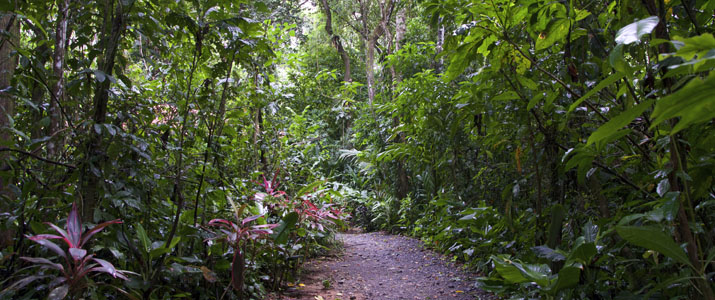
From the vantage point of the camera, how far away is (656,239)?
0.86 m

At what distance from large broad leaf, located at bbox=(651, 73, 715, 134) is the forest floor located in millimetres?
2282

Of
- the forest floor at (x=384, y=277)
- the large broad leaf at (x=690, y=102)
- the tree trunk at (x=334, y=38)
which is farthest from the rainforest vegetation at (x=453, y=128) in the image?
the tree trunk at (x=334, y=38)

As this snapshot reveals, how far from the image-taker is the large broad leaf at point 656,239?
2.80 ft

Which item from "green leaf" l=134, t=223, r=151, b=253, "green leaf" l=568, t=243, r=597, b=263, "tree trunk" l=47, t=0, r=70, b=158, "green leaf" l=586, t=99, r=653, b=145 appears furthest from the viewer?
"tree trunk" l=47, t=0, r=70, b=158

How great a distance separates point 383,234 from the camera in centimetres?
641

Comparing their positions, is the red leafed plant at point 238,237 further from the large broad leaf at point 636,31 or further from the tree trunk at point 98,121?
the large broad leaf at point 636,31

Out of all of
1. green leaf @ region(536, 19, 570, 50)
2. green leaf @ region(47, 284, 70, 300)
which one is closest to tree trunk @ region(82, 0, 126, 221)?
green leaf @ region(47, 284, 70, 300)

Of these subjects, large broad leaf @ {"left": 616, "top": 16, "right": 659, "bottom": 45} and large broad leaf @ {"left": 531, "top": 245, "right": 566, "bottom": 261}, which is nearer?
large broad leaf @ {"left": 616, "top": 16, "right": 659, "bottom": 45}

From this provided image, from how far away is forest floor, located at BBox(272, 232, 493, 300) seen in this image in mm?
2872

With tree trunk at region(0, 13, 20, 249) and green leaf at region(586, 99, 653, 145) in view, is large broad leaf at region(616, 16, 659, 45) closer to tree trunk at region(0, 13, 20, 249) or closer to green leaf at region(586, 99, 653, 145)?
green leaf at region(586, 99, 653, 145)

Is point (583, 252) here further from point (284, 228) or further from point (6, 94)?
point (6, 94)

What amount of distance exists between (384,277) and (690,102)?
322cm

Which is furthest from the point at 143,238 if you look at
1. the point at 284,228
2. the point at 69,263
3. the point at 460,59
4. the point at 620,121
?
the point at 620,121

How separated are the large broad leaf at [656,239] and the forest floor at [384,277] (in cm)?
181
